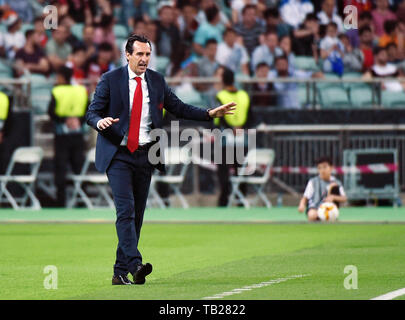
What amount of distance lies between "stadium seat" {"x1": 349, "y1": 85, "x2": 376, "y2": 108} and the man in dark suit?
13.2 metres

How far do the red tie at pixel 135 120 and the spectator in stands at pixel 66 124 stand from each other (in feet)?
38.5

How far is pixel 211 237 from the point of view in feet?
54.4

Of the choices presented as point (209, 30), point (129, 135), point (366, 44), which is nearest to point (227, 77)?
point (209, 30)

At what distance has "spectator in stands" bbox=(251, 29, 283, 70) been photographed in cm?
2528

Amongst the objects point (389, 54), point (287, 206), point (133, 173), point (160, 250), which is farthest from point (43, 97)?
point (133, 173)

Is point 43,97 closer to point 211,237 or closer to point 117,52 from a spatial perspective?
point 117,52

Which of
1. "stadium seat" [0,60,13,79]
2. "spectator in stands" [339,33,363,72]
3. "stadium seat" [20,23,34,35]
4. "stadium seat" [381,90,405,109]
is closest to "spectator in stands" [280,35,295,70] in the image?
"spectator in stands" [339,33,363,72]

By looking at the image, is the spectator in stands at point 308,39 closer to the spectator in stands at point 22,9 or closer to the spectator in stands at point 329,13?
the spectator in stands at point 329,13

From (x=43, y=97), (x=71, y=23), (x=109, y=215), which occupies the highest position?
(x=71, y=23)

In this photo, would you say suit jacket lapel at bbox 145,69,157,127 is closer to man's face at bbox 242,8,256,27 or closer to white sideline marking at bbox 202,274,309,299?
white sideline marking at bbox 202,274,309,299

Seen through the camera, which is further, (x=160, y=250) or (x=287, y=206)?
(x=287, y=206)

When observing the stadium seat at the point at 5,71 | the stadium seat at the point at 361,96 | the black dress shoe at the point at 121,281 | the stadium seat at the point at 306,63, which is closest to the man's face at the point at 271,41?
the stadium seat at the point at 306,63
